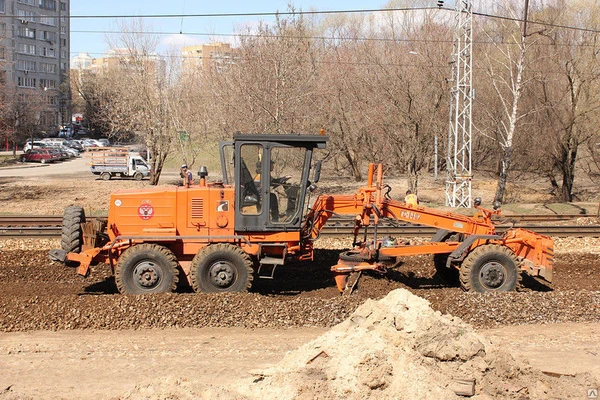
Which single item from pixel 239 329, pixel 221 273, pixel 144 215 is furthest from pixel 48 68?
pixel 239 329

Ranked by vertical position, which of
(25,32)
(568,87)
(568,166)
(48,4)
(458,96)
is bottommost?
(568,166)

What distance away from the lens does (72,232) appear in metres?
11.5

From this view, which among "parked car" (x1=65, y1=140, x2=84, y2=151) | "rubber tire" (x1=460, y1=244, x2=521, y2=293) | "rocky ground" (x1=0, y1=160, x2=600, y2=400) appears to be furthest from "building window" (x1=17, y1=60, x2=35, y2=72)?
"rubber tire" (x1=460, y1=244, x2=521, y2=293)

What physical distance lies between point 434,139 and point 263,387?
77.6 ft

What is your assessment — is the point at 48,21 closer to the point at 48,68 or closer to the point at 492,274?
the point at 48,68

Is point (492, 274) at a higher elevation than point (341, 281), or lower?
higher

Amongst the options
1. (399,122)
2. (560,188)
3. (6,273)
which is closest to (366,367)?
(6,273)

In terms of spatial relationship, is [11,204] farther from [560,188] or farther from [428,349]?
[560,188]

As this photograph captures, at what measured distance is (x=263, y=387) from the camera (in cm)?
704

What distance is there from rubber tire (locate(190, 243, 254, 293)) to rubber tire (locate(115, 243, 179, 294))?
0.37 m

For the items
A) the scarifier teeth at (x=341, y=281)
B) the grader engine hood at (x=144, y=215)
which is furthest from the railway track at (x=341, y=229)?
the grader engine hood at (x=144, y=215)

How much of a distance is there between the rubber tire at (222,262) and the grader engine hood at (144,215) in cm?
78

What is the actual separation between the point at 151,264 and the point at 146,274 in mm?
190

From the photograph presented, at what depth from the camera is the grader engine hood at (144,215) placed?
11477 mm
